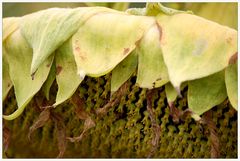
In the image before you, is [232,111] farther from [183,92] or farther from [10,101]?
[10,101]

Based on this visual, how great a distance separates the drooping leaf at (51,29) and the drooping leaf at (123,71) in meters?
0.09

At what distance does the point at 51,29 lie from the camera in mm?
1015

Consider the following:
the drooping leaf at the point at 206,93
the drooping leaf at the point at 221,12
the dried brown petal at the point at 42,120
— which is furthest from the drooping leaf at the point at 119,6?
the drooping leaf at the point at 206,93

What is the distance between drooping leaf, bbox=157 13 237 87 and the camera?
92 cm

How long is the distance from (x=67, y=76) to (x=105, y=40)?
0.08m

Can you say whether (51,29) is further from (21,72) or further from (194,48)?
(194,48)

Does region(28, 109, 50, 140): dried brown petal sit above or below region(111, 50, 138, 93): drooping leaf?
below

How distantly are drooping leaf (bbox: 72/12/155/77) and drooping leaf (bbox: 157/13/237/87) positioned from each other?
0.04m

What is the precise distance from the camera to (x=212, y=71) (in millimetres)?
927

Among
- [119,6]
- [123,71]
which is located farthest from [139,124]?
[119,6]

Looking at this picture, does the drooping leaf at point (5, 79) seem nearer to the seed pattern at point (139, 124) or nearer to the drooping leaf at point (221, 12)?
the seed pattern at point (139, 124)

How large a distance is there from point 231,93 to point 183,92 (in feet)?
0.29

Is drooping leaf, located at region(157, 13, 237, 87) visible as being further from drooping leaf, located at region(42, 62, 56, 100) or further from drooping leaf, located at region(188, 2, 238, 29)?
drooping leaf, located at region(188, 2, 238, 29)

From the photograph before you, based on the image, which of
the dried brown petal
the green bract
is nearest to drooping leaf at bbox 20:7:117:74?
the green bract
